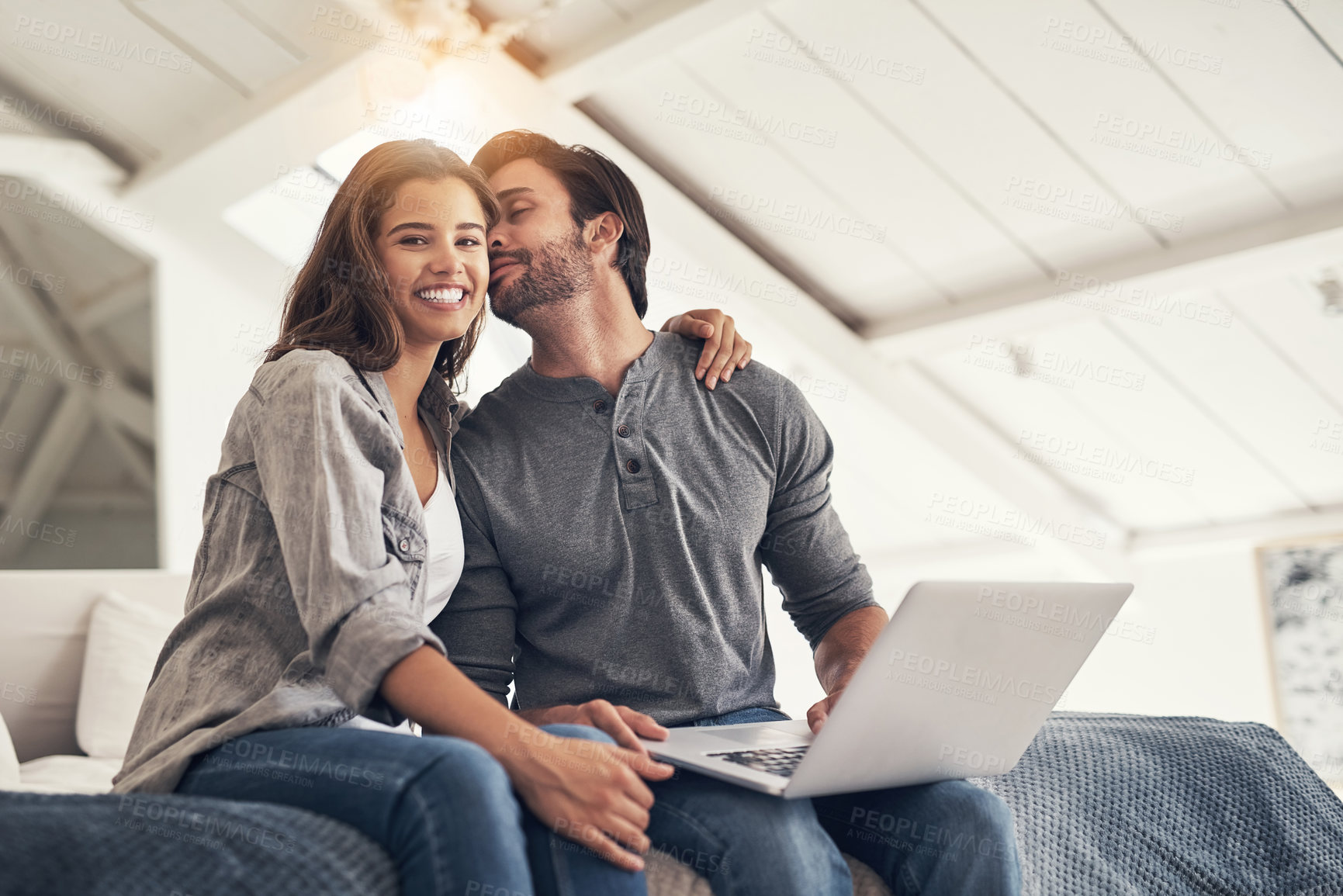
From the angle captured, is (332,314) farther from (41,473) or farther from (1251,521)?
(1251,521)

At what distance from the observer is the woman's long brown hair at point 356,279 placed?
1.18m

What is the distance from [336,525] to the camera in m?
0.92

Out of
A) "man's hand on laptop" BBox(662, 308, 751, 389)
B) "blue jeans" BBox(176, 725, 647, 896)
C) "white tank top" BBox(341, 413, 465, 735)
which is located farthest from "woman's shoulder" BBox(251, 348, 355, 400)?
"man's hand on laptop" BBox(662, 308, 751, 389)

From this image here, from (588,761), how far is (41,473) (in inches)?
135

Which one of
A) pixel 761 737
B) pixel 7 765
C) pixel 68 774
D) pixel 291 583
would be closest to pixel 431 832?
pixel 291 583

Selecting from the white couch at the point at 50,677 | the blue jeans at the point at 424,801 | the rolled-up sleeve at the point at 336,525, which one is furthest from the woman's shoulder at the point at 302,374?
the white couch at the point at 50,677

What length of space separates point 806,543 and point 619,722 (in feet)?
1.83

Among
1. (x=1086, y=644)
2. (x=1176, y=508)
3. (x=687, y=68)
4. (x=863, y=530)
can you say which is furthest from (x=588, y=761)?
(x=863, y=530)

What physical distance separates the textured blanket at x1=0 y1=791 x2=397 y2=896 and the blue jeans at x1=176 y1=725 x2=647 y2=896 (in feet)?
0.08

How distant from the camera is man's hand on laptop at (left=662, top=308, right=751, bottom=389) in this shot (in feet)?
4.94

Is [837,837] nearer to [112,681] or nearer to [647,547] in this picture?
[647,547]

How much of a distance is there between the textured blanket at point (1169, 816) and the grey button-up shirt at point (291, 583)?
74cm

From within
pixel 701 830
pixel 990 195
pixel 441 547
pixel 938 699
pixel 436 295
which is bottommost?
pixel 701 830

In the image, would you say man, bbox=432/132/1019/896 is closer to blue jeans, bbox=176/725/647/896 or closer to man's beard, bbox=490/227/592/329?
man's beard, bbox=490/227/592/329
